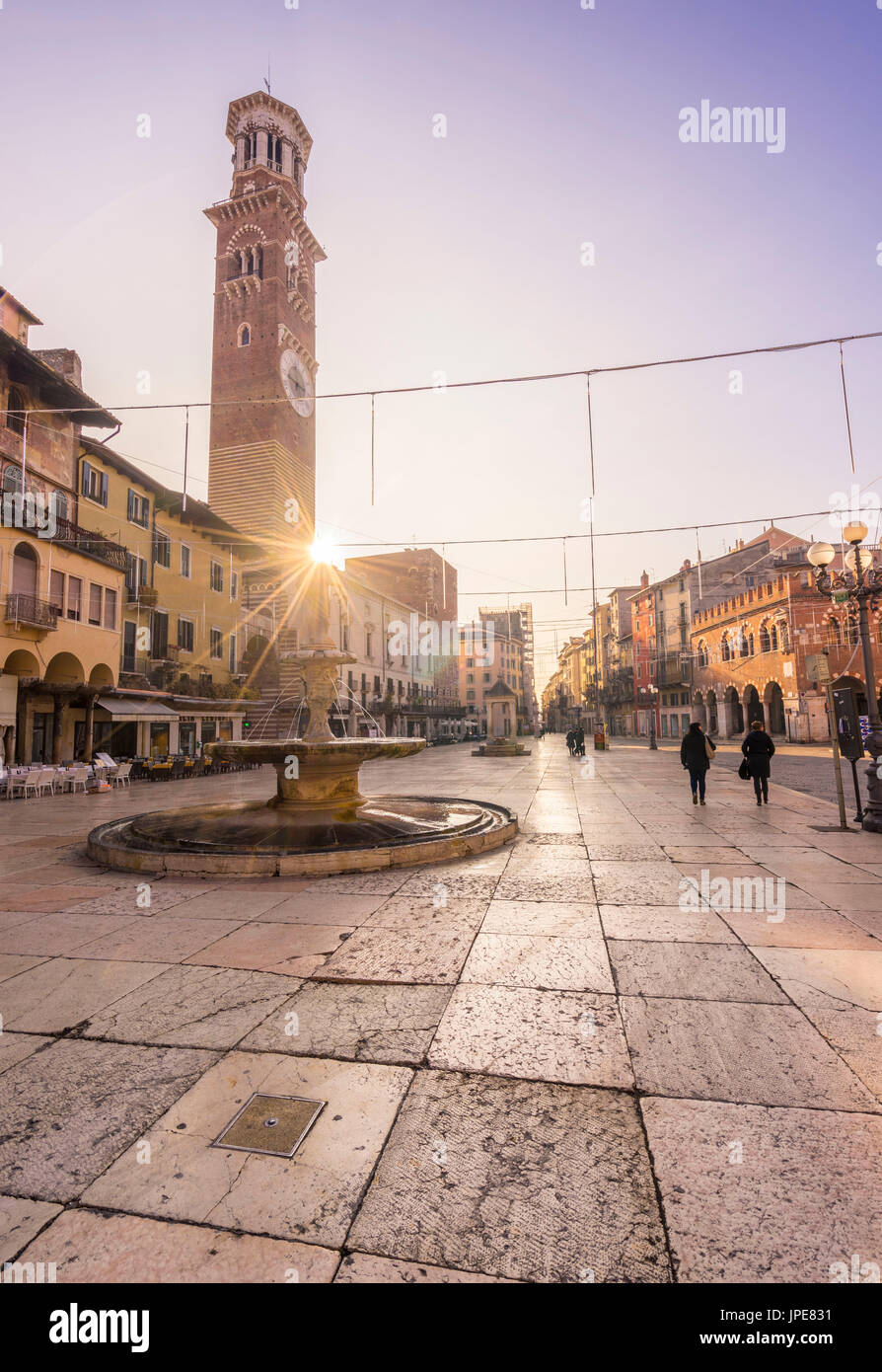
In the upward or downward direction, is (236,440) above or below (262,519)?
above

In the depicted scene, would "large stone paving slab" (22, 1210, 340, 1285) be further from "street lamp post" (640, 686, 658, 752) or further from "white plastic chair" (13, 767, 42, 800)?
"street lamp post" (640, 686, 658, 752)

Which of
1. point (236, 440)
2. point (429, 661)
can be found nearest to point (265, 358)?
point (236, 440)

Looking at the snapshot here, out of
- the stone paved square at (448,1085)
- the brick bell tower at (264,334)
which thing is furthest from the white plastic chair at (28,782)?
the brick bell tower at (264,334)

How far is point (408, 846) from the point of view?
6957 millimetres

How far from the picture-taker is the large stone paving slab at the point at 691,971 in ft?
11.6

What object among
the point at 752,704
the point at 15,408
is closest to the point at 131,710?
the point at 15,408

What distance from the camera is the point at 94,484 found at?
2220 cm

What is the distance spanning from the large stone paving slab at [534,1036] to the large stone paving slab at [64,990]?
2.01m

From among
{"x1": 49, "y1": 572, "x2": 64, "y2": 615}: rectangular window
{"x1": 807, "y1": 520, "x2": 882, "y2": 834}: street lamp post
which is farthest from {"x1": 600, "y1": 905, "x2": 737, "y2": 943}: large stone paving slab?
{"x1": 49, "y1": 572, "x2": 64, "y2": 615}: rectangular window

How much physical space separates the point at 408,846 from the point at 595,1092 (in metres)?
4.48

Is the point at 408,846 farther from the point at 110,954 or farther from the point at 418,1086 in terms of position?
the point at 418,1086

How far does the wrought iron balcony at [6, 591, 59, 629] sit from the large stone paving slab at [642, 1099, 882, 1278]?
19.2 m

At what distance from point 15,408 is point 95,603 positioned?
6.10m
